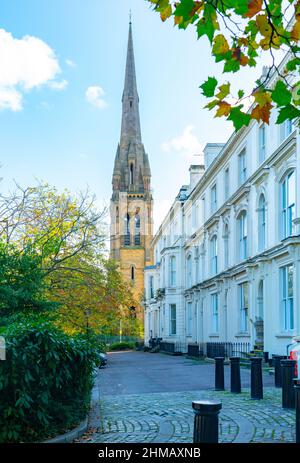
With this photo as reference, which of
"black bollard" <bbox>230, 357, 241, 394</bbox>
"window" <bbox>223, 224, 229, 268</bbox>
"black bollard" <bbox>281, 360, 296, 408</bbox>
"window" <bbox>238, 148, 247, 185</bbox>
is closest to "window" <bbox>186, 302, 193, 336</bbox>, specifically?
"window" <bbox>223, 224, 229, 268</bbox>

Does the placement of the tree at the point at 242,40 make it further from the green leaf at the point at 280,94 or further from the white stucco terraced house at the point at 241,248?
the white stucco terraced house at the point at 241,248

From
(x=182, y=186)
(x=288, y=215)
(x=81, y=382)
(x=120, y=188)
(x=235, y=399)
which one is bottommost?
(x=235, y=399)

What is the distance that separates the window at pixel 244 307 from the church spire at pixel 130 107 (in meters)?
70.7

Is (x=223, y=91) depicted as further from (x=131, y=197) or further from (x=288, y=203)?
(x=131, y=197)

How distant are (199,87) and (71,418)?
5.40 m

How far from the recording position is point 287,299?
21812 mm

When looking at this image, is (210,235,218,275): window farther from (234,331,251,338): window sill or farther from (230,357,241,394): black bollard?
(230,357,241,394): black bollard

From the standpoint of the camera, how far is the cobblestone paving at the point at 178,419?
823 centimetres

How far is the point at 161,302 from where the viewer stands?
5394 centimetres

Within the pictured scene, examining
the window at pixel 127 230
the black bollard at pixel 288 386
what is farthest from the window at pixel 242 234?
the window at pixel 127 230

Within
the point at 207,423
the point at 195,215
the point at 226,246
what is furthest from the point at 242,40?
the point at 195,215
